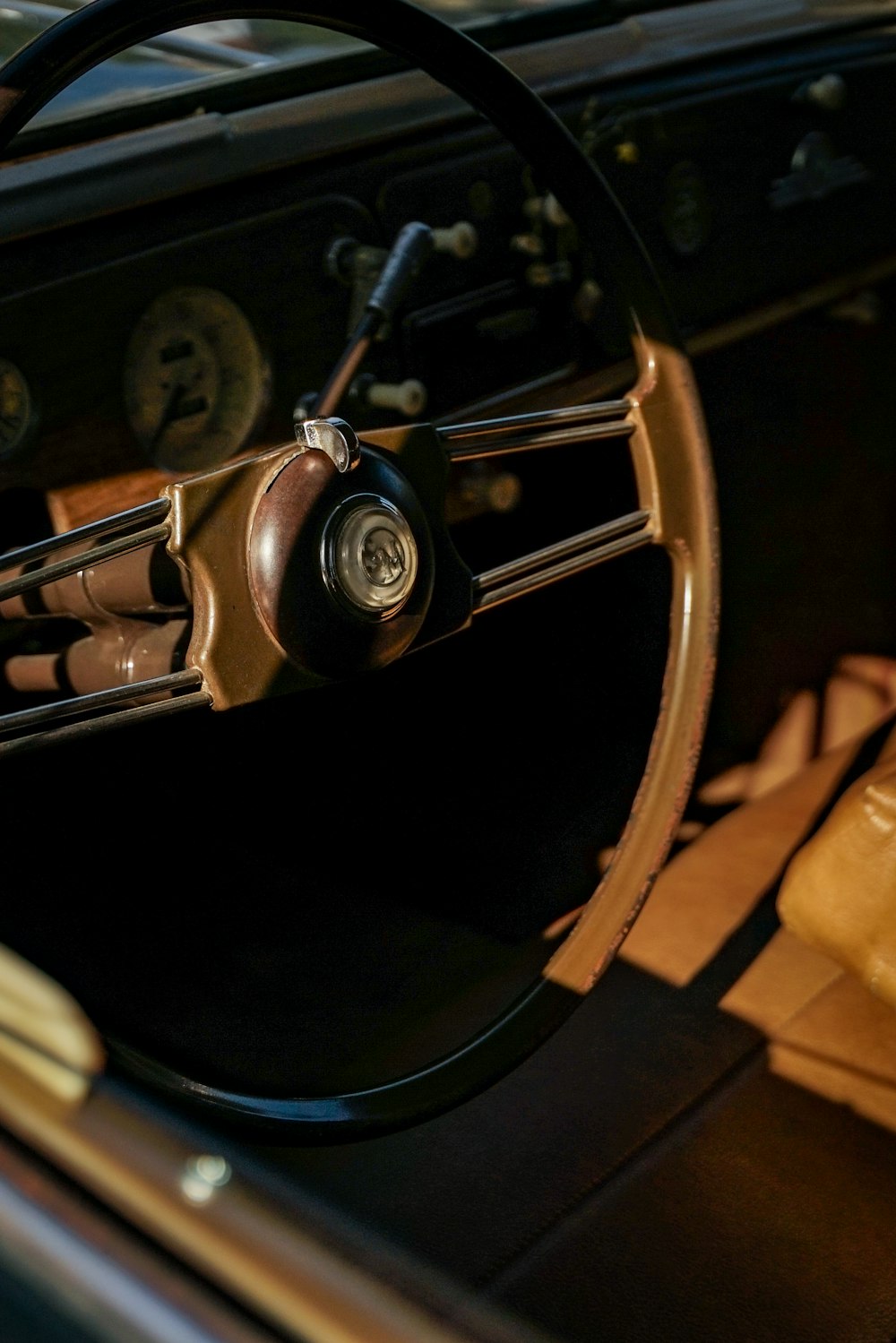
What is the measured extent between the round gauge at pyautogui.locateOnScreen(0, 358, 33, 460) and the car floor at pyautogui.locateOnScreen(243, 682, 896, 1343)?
0.60 m

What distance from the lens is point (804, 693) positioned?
2041 mm

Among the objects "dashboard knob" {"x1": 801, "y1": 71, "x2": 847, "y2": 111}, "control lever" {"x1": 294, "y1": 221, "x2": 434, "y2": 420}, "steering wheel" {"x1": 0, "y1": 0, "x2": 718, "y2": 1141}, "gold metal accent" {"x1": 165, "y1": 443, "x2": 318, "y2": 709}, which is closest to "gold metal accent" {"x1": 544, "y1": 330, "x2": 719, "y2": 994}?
"steering wheel" {"x1": 0, "y1": 0, "x2": 718, "y2": 1141}

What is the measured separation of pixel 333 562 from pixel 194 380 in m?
0.49

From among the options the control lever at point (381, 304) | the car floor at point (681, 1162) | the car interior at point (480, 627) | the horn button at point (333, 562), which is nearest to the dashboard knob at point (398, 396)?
the car interior at point (480, 627)

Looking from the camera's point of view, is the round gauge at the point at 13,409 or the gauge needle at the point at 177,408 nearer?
the round gauge at the point at 13,409

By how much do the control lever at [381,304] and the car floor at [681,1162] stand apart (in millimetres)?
594

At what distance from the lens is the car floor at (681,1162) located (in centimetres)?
109

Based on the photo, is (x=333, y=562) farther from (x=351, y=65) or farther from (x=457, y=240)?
(x=351, y=65)

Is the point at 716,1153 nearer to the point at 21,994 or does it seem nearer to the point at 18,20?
the point at 21,994

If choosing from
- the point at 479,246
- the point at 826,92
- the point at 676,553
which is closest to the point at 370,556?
the point at 676,553

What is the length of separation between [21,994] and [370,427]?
1.07m

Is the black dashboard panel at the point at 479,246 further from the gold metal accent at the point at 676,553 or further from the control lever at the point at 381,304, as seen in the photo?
the gold metal accent at the point at 676,553

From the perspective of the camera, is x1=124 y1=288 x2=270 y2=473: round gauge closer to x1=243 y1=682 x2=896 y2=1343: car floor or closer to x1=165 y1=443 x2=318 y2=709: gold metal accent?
x1=165 y1=443 x2=318 y2=709: gold metal accent

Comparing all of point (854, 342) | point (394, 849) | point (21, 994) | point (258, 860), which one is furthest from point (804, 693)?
point (21, 994)
